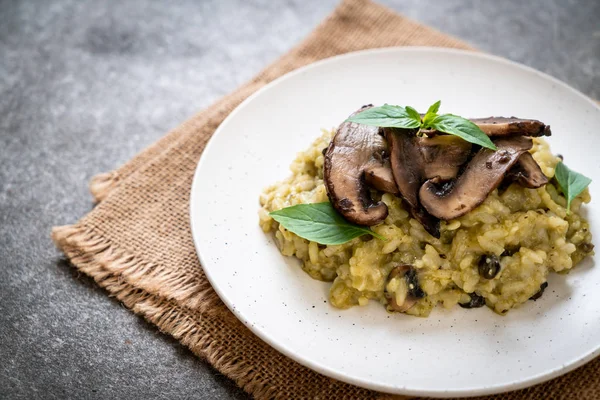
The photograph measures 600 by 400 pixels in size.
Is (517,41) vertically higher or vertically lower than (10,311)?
higher

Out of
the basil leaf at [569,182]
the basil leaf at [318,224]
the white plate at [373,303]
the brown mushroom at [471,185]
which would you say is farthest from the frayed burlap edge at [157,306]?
the basil leaf at [569,182]

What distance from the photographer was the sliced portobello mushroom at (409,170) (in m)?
3.23

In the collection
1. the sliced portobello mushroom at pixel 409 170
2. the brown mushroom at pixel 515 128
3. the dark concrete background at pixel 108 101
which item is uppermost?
the brown mushroom at pixel 515 128

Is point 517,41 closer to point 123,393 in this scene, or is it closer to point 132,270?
point 132,270

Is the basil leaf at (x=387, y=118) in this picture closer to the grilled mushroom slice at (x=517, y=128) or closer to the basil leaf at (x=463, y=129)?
the basil leaf at (x=463, y=129)

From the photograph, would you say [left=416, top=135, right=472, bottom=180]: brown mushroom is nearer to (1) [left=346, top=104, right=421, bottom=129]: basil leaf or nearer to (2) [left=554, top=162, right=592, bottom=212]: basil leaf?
(1) [left=346, top=104, right=421, bottom=129]: basil leaf

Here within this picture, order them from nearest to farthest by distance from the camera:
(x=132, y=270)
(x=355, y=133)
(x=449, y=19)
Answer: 1. (x=355, y=133)
2. (x=132, y=270)
3. (x=449, y=19)

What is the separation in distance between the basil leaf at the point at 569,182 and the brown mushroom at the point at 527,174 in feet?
0.68

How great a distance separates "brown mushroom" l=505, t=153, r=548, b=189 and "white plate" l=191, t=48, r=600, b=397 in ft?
1.74

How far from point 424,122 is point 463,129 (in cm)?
21

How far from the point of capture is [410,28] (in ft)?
17.3

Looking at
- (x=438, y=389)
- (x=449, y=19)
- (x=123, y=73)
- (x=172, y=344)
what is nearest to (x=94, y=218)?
(x=172, y=344)

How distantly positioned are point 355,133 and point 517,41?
273 cm

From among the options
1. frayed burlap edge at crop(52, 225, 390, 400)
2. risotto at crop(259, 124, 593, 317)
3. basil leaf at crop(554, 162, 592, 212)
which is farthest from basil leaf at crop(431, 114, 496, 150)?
frayed burlap edge at crop(52, 225, 390, 400)
